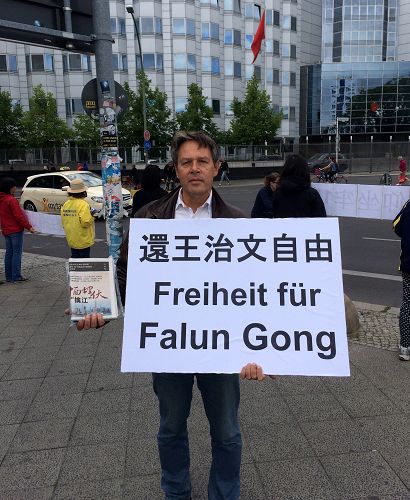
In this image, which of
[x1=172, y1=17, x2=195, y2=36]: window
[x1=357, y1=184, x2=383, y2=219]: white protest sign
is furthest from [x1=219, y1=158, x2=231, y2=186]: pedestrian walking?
[x1=172, y1=17, x2=195, y2=36]: window

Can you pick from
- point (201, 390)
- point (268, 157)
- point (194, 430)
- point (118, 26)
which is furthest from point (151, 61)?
point (201, 390)

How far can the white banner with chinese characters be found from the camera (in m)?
2.19

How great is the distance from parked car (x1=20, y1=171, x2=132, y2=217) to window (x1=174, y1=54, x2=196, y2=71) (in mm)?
35615

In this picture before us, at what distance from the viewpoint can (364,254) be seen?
9.69 m

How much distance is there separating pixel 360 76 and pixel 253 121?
25.8 meters

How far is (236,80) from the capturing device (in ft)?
173

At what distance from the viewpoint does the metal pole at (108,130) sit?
253 inches

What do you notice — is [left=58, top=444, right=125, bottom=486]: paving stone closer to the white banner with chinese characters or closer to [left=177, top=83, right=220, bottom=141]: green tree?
the white banner with chinese characters

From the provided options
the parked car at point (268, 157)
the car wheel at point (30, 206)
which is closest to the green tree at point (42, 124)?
the parked car at point (268, 157)

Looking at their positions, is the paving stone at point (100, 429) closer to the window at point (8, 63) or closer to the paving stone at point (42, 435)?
the paving stone at point (42, 435)

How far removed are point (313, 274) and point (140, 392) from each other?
86.3 inches

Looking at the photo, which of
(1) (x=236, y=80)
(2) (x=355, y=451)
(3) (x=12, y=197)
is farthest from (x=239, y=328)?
(1) (x=236, y=80)

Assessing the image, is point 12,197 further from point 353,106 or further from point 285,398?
point 353,106

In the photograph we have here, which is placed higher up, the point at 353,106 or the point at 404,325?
the point at 353,106
